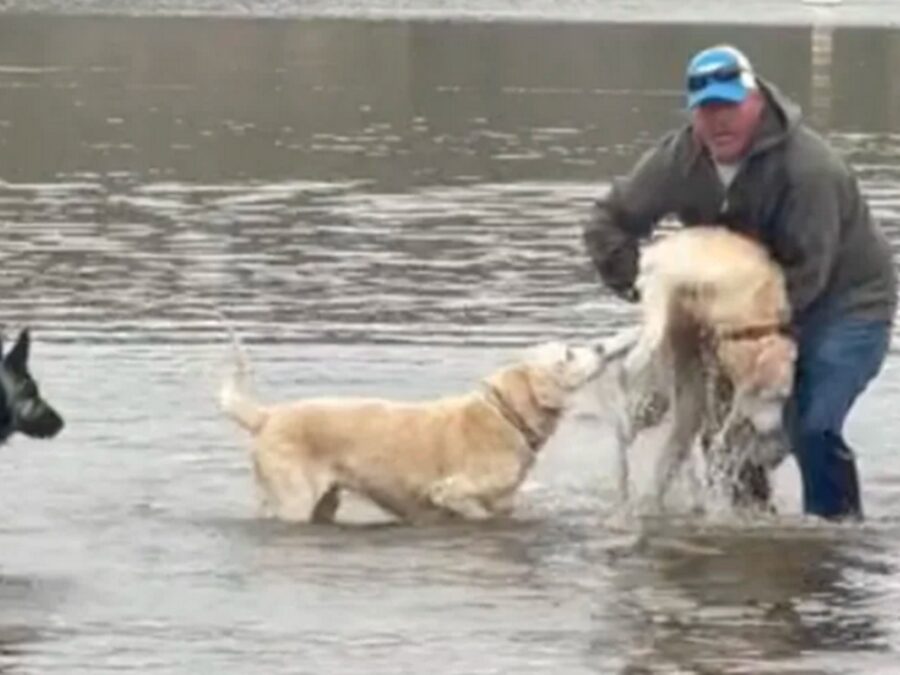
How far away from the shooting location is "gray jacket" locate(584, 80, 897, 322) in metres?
9.72

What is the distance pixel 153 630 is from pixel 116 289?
26.7 feet

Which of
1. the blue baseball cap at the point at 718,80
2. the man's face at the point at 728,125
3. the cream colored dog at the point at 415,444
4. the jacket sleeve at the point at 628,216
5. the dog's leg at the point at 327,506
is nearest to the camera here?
the blue baseball cap at the point at 718,80

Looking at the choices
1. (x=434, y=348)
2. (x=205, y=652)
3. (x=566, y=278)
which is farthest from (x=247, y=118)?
(x=205, y=652)

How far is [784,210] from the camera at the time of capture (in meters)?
9.77

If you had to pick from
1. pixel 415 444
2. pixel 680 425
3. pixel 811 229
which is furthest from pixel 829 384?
pixel 415 444

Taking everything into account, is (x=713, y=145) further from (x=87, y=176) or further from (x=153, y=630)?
(x=87, y=176)

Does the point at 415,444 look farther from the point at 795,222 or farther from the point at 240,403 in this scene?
the point at 795,222

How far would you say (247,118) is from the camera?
30.6 m

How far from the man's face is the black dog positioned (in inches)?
89.1

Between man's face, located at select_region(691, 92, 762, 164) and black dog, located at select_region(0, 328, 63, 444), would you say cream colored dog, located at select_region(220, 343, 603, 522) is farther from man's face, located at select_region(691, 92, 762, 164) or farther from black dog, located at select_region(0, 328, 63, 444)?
man's face, located at select_region(691, 92, 762, 164)

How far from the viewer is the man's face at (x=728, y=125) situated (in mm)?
9586

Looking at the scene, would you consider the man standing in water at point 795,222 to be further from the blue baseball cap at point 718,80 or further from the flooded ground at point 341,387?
the flooded ground at point 341,387

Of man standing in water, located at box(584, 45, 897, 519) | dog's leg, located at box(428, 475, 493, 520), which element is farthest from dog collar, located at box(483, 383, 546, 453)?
man standing in water, located at box(584, 45, 897, 519)

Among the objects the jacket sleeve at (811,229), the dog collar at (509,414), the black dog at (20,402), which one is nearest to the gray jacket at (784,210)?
the jacket sleeve at (811,229)
